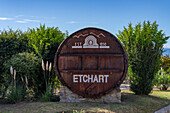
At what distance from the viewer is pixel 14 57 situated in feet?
29.8

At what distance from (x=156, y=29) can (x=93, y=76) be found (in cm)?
414

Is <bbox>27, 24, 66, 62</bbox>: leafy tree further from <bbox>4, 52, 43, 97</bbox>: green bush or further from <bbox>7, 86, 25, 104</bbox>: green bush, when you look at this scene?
<bbox>7, 86, 25, 104</bbox>: green bush

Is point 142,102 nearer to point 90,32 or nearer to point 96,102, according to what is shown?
point 96,102

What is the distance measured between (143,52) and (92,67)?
9.46 feet

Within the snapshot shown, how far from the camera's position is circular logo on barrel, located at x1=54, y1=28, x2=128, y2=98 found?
7.94m

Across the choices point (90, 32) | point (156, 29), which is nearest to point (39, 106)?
point (90, 32)

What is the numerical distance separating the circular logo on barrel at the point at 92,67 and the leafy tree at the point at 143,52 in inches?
70.4

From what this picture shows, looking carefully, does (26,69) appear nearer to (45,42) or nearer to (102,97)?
(45,42)

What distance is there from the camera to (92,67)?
314 inches

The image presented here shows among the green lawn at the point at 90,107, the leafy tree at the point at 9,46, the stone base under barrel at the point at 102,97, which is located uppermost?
the leafy tree at the point at 9,46

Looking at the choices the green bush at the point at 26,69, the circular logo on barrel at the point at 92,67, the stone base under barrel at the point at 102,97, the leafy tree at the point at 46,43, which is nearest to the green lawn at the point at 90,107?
the stone base under barrel at the point at 102,97

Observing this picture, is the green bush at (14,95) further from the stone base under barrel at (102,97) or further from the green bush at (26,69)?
the stone base under barrel at (102,97)

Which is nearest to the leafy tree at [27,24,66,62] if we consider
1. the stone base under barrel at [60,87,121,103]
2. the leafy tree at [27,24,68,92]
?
the leafy tree at [27,24,68,92]

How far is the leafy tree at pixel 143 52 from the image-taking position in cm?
949
